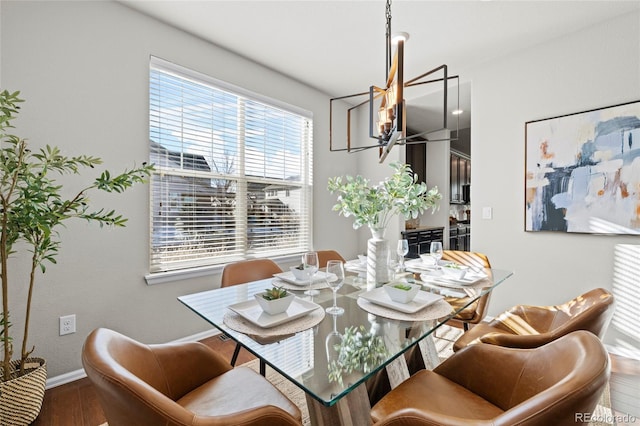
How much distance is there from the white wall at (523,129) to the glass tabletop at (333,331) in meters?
1.64

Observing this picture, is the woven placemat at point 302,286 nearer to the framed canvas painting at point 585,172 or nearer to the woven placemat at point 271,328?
the woven placemat at point 271,328

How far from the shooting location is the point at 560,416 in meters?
0.69

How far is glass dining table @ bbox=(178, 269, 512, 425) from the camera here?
890 millimetres

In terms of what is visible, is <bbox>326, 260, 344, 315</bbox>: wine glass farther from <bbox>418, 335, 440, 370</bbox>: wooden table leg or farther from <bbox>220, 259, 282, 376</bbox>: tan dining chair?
<bbox>220, 259, 282, 376</bbox>: tan dining chair

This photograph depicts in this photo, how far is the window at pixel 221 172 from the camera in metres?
2.49

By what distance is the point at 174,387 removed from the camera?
118 centimetres

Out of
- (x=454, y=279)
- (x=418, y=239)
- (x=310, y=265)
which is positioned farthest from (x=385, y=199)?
(x=418, y=239)

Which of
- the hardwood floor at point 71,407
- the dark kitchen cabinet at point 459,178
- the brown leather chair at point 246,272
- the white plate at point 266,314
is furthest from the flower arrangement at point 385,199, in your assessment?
the dark kitchen cabinet at point 459,178

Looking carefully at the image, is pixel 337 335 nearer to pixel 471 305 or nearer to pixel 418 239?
pixel 471 305

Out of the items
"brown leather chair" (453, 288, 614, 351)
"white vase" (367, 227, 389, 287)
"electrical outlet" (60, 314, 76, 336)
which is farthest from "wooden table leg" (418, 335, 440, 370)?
"electrical outlet" (60, 314, 76, 336)

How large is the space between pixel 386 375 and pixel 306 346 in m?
0.64

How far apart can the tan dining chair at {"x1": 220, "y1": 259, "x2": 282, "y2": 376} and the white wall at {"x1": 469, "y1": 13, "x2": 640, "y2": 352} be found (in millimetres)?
2242

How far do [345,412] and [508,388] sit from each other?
0.61m

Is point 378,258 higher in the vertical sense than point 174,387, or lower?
higher
